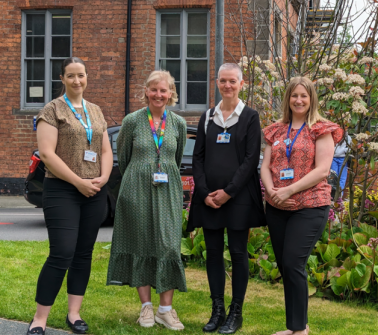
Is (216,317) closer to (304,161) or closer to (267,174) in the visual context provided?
(267,174)

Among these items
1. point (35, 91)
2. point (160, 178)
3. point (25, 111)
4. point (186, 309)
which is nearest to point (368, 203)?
point (186, 309)

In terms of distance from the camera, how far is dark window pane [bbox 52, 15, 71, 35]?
1505cm

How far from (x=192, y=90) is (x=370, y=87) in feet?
29.1

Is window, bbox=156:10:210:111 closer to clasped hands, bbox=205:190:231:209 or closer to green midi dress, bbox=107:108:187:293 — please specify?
green midi dress, bbox=107:108:187:293

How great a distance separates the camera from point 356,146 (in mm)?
5930

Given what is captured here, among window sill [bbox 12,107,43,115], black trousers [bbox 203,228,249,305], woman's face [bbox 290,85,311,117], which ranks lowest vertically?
black trousers [bbox 203,228,249,305]

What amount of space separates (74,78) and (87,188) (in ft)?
2.62

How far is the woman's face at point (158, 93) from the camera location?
4.37 metres

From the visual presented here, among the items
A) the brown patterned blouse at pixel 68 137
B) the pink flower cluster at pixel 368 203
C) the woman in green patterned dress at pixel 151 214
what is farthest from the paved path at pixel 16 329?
the pink flower cluster at pixel 368 203

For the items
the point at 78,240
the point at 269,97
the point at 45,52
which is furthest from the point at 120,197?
the point at 45,52

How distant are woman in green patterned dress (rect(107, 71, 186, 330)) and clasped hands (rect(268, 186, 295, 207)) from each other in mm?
803

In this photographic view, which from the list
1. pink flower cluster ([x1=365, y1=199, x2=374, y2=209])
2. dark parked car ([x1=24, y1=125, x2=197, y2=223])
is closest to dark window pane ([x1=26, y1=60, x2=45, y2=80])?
dark parked car ([x1=24, y1=125, x2=197, y2=223])

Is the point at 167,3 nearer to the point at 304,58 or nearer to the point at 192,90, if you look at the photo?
the point at 192,90

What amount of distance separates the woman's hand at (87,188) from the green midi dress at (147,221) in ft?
1.19
